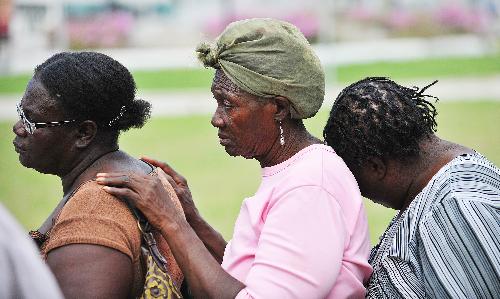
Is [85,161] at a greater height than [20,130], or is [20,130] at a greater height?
[20,130]

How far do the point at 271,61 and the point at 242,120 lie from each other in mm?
269

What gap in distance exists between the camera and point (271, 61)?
346 cm

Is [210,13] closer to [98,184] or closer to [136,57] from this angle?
[136,57]

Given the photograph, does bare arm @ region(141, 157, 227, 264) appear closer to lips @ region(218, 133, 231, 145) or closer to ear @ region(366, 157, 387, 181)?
lips @ region(218, 133, 231, 145)

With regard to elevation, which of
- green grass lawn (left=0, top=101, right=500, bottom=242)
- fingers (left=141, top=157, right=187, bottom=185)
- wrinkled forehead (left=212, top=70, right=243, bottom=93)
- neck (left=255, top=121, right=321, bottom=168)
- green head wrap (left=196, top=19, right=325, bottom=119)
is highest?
green head wrap (left=196, top=19, right=325, bottom=119)

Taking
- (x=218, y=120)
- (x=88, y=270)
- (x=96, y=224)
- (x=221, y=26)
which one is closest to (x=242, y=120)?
(x=218, y=120)

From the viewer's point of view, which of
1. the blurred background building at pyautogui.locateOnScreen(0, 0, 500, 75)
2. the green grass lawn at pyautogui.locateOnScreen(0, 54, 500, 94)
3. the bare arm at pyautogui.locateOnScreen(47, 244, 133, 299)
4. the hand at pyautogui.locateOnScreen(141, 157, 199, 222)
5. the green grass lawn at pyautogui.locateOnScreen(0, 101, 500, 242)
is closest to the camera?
the bare arm at pyautogui.locateOnScreen(47, 244, 133, 299)

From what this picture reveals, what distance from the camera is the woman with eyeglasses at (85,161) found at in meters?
3.21

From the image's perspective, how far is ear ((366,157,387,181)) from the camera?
368 cm

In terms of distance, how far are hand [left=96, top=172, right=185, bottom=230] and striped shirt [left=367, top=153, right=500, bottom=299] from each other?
2.71 ft

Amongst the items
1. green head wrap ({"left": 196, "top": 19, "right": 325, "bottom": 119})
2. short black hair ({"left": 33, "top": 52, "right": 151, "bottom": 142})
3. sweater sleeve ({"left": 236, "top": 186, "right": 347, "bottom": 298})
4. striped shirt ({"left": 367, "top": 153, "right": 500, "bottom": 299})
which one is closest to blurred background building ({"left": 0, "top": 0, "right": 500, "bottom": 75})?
short black hair ({"left": 33, "top": 52, "right": 151, "bottom": 142})

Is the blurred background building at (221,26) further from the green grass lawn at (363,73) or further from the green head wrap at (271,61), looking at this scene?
the green head wrap at (271,61)

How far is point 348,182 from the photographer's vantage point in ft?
11.3

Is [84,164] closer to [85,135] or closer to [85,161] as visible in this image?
[85,161]
